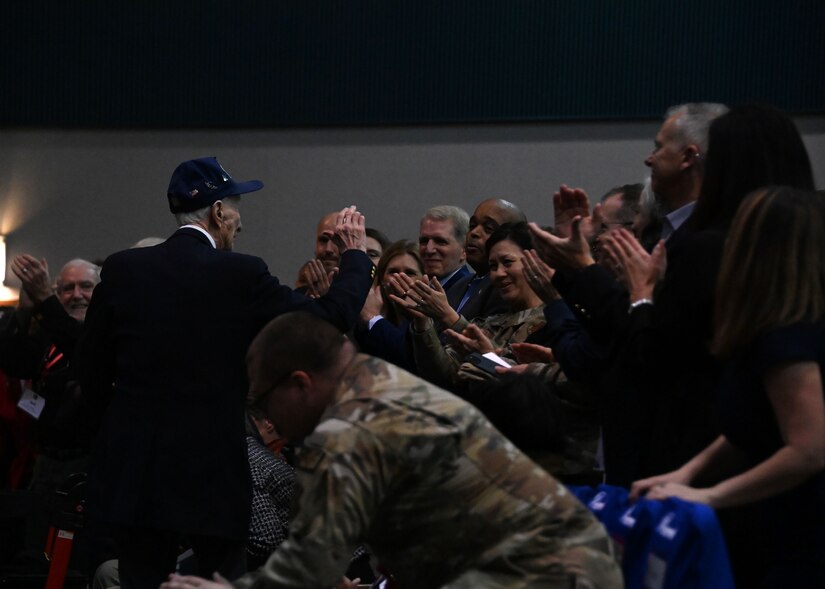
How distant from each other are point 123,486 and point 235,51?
620cm

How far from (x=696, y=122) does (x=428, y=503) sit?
133 cm

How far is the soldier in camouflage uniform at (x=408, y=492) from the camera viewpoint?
2.06m

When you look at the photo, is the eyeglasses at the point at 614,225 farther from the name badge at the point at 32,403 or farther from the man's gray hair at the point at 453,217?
the name badge at the point at 32,403

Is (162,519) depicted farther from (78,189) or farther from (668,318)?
(78,189)

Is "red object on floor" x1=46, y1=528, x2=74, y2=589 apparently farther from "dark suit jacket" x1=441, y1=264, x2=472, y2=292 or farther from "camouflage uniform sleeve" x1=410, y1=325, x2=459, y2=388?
"dark suit jacket" x1=441, y1=264, x2=472, y2=292

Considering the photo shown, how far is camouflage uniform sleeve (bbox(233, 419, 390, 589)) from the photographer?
2041mm

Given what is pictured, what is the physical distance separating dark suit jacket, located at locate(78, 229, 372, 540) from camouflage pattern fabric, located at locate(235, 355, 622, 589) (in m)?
1.15

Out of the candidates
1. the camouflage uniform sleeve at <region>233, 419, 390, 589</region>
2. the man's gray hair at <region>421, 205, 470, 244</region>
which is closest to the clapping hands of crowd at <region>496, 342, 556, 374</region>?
the camouflage uniform sleeve at <region>233, 419, 390, 589</region>

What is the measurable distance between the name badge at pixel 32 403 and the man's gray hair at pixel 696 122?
3631mm

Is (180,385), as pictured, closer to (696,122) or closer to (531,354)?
(531,354)

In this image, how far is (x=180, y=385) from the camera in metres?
3.29

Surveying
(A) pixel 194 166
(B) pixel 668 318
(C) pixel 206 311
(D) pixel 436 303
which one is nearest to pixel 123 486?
(C) pixel 206 311

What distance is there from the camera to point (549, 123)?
28.8 ft

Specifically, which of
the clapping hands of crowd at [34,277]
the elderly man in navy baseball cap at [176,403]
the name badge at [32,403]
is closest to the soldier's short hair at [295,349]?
the elderly man in navy baseball cap at [176,403]
